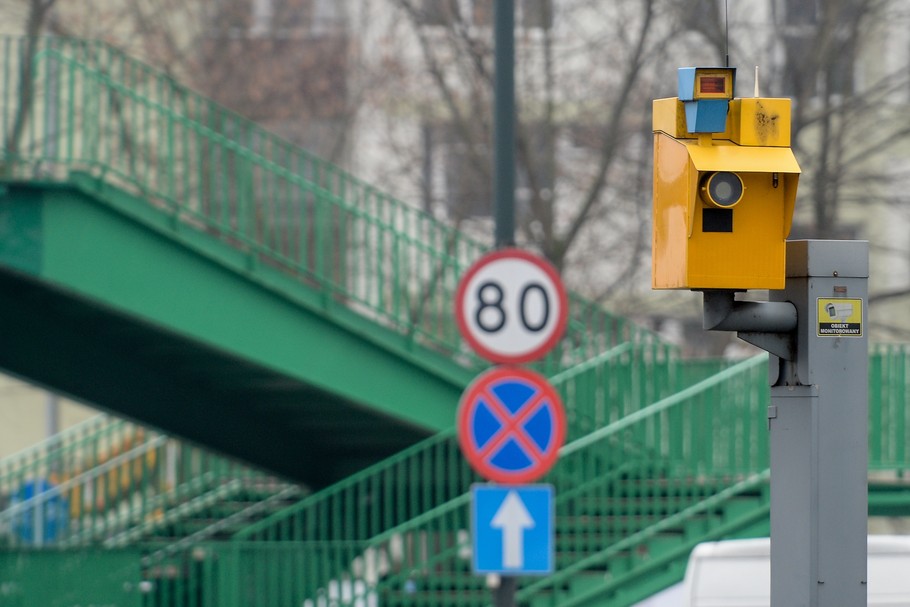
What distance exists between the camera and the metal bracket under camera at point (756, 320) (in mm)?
4512

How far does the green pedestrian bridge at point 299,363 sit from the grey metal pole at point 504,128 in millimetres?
3547

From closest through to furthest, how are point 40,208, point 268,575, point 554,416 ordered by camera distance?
point 554,416, point 40,208, point 268,575

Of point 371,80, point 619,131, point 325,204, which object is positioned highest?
point 371,80

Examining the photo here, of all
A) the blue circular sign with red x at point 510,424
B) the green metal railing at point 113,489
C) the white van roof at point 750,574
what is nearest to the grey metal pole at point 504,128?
the blue circular sign with red x at point 510,424

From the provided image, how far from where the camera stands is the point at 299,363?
11922 mm

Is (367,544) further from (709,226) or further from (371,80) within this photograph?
(371,80)

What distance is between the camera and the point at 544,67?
18859 millimetres

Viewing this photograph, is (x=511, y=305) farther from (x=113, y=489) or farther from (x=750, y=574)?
(x=113, y=489)

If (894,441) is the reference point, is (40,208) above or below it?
above

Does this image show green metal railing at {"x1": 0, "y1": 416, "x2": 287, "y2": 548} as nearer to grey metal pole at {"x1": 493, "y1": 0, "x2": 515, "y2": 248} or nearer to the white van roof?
the white van roof

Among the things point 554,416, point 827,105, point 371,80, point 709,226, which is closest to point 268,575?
point 554,416

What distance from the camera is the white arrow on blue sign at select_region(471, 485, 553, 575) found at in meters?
8.10

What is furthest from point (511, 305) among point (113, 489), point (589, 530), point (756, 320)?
point (113, 489)

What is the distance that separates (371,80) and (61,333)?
10.2 meters
